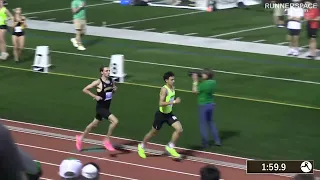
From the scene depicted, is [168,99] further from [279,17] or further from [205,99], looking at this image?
[279,17]

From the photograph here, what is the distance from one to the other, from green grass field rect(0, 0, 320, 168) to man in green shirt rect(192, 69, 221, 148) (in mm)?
365

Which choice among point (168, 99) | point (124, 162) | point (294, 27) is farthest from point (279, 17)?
point (124, 162)

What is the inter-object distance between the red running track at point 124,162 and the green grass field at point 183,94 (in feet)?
2.92

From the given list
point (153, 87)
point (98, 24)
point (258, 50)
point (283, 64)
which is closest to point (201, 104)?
point (153, 87)

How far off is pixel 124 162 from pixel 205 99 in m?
1.91

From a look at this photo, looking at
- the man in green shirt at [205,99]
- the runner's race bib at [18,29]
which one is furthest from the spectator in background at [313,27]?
the runner's race bib at [18,29]

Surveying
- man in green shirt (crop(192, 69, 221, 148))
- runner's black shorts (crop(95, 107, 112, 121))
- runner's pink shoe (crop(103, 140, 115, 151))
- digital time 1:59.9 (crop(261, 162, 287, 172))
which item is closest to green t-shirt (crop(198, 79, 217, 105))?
man in green shirt (crop(192, 69, 221, 148))

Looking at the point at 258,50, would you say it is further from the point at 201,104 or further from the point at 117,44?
the point at 201,104

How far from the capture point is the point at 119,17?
30.5 meters

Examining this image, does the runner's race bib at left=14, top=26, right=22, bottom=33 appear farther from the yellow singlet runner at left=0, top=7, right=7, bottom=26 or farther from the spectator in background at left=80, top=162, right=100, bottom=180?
the spectator in background at left=80, top=162, right=100, bottom=180

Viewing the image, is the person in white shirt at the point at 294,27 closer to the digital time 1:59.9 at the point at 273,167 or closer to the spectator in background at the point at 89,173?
the digital time 1:59.9 at the point at 273,167

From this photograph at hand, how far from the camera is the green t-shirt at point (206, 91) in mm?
12266

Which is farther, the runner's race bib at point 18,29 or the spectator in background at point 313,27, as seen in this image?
the spectator in background at point 313,27

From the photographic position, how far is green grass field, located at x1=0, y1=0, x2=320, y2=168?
1339 centimetres
